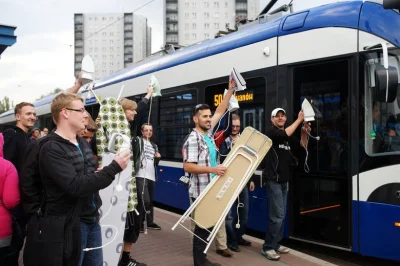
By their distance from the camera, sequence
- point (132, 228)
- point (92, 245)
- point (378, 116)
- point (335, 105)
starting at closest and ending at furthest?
point (92, 245)
point (132, 228)
point (378, 116)
point (335, 105)

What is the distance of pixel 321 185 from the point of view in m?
5.03

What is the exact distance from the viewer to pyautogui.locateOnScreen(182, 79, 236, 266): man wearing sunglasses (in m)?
4.09

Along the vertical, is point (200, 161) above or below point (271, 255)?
above

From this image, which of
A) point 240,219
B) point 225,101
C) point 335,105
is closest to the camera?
point 225,101

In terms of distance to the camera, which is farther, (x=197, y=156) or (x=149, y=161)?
(x=149, y=161)

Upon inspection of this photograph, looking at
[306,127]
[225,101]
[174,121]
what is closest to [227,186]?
[225,101]

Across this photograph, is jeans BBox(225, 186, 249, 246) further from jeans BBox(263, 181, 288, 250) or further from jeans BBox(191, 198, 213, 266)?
jeans BBox(191, 198, 213, 266)

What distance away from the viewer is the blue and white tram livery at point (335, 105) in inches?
173

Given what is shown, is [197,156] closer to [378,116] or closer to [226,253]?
[226,253]

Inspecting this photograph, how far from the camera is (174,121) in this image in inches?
300

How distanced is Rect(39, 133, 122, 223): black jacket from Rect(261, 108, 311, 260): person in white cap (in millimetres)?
2711

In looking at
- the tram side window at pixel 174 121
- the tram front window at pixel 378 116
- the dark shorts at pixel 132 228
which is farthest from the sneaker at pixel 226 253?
the tram side window at pixel 174 121

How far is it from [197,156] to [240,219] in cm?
156

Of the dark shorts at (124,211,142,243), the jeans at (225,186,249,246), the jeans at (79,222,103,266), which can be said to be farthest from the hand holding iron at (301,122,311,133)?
the jeans at (79,222,103,266)
